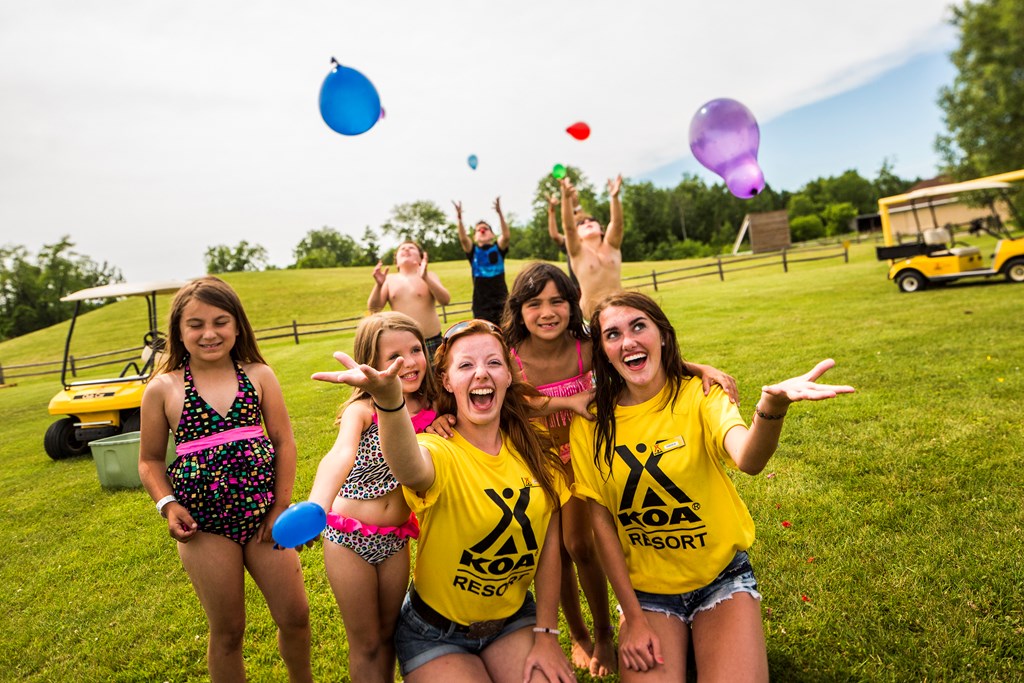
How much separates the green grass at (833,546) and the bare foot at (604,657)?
729 millimetres

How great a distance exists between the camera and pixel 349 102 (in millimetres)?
3400

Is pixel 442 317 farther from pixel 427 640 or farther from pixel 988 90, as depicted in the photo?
pixel 988 90

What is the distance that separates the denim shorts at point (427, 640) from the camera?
2229 mm

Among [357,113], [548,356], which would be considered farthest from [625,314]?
[357,113]

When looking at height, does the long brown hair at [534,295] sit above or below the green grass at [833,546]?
above

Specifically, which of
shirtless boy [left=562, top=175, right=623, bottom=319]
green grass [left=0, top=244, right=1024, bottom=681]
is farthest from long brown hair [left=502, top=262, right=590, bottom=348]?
shirtless boy [left=562, top=175, right=623, bottom=319]

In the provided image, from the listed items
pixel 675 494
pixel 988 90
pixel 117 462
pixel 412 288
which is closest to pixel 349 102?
pixel 675 494

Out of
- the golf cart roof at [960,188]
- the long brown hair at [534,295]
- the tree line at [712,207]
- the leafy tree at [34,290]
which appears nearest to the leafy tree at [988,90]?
the tree line at [712,207]

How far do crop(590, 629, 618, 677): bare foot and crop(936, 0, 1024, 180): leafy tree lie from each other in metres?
34.0

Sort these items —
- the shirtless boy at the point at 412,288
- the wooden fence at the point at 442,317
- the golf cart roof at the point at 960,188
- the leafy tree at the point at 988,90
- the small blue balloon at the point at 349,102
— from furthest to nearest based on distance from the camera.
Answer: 1. the leafy tree at the point at 988,90
2. the wooden fence at the point at 442,317
3. the golf cart roof at the point at 960,188
4. the shirtless boy at the point at 412,288
5. the small blue balloon at the point at 349,102

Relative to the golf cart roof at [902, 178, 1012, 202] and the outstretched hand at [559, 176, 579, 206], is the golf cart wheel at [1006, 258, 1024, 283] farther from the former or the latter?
the outstretched hand at [559, 176, 579, 206]

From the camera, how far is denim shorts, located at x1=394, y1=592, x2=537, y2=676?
223cm

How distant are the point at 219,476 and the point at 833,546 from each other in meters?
3.37

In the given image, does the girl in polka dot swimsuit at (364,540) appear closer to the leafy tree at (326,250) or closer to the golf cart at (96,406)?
the golf cart at (96,406)
